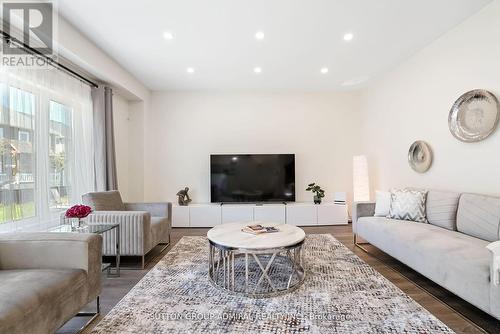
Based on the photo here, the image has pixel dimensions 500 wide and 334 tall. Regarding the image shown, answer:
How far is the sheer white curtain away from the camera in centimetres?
239

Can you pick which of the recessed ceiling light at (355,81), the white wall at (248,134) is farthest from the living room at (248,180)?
the white wall at (248,134)

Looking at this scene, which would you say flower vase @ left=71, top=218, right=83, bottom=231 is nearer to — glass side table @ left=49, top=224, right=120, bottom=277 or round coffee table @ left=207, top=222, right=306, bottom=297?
glass side table @ left=49, top=224, right=120, bottom=277

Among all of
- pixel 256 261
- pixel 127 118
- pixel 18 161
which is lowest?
pixel 256 261

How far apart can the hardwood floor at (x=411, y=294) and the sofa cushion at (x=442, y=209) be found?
62 cm

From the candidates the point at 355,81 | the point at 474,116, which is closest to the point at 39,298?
the point at 474,116

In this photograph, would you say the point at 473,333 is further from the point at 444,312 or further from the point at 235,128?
the point at 235,128

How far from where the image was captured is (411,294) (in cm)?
224

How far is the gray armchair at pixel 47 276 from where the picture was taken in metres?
1.34

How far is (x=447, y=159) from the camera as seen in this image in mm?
3135

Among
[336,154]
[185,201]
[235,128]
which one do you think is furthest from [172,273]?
[336,154]

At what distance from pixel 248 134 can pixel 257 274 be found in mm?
3109

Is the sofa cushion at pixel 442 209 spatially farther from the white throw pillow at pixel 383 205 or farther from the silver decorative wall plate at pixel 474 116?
the silver decorative wall plate at pixel 474 116

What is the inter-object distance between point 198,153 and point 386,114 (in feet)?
11.3

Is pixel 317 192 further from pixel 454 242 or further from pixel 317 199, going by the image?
pixel 454 242
